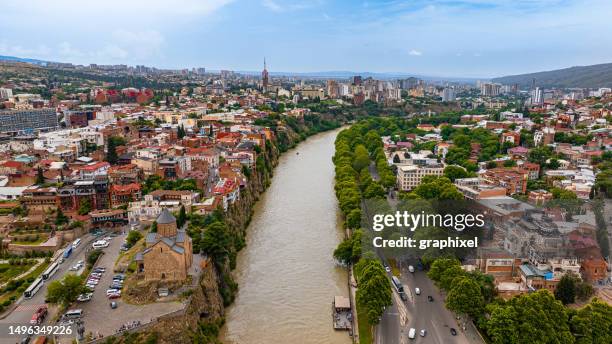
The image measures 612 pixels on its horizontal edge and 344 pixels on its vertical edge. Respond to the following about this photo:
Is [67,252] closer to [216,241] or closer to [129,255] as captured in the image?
[129,255]

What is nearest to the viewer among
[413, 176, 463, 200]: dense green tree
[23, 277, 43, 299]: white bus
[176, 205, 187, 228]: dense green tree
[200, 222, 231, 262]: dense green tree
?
[23, 277, 43, 299]: white bus

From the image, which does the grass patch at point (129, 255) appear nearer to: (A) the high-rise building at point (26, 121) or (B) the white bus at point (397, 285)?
(B) the white bus at point (397, 285)

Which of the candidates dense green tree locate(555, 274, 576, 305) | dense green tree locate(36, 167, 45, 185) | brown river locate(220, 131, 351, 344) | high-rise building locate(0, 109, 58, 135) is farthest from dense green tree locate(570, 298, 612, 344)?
high-rise building locate(0, 109, 58, 135)

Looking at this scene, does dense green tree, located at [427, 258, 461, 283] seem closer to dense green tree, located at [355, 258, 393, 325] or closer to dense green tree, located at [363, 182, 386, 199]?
dense green tree, located at [355, 258, 393, 325]

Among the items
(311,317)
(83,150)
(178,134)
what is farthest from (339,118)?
(311,317)

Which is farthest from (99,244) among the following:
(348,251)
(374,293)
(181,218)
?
(374,293)

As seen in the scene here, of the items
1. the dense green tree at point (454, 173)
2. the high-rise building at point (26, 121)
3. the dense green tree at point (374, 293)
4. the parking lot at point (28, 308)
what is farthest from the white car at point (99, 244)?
the high-rise building at point (26, 121)

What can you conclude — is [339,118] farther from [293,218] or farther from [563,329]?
[563,329]

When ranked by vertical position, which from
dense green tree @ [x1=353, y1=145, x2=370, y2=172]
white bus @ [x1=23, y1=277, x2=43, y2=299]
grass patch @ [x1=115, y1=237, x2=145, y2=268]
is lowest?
white bus @ [x1=23, y1=277, x2=43, y2=299]
